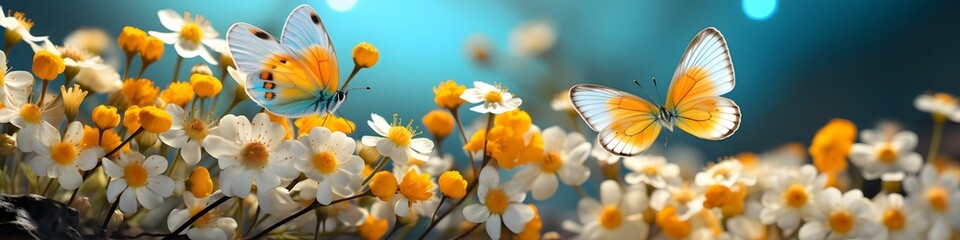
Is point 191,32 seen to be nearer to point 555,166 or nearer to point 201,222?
point 201,222

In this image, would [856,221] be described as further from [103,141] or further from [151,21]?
[151,21]

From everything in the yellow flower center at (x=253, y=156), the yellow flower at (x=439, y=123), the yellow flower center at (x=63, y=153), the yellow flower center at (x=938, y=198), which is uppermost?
the yellow flower center at (x=253, y=156)

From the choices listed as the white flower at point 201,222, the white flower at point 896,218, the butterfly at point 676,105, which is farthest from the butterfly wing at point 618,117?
the white flower at point 896,218

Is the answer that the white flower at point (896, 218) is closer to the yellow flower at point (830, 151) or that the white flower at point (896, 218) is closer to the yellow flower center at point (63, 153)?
the yellow flower at point (830, 151)

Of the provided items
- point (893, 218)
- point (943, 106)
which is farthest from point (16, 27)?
point (943, 106)

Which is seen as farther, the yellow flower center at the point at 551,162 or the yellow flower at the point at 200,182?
the yellow flower center at the point at 551,162

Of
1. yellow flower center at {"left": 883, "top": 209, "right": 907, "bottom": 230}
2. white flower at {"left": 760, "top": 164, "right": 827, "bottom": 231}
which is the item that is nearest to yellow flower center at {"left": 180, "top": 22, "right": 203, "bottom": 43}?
white flower at {"left": 760, "top": 164, "right": 827, "bottom": 231}
